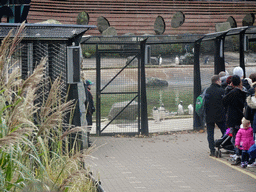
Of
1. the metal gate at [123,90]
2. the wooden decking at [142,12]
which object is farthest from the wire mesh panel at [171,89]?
the wooden decking at [142,12]

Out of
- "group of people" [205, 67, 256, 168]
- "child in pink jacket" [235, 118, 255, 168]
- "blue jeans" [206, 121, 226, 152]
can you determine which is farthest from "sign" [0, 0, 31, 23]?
"child in pink jacket" [235, 118, 255, 168]

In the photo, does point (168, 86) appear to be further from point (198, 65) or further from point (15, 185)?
point (15, 185)

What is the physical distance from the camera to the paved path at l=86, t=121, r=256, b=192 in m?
6.84

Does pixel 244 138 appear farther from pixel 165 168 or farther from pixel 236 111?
pixel 165 168

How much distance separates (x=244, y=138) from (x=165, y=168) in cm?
151

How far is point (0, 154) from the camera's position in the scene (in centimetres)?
347

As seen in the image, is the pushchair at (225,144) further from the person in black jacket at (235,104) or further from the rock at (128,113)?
the rock at (128,113)

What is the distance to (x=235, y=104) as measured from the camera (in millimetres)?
8211

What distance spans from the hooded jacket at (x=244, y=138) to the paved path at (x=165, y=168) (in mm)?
448

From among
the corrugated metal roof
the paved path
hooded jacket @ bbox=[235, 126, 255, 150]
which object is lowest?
the paved path

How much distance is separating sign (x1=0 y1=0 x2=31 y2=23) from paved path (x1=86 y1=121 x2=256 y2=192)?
5680 mm

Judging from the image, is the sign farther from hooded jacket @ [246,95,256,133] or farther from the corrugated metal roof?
hooded jacket @ [246,95,256,133]

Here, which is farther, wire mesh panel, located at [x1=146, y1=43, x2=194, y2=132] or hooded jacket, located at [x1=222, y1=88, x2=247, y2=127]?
wire mesh panel, located at [x1=146, y1=43, x2=194, y2=132]

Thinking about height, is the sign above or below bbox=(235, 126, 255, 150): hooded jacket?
above
